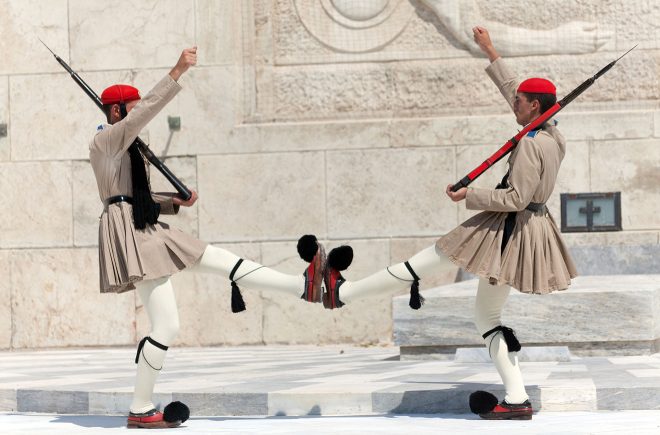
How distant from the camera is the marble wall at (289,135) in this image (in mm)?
11656

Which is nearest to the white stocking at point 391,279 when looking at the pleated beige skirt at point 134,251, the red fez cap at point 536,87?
the pleated beige skirt at point 134,251

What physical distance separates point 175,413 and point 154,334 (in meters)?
0.42

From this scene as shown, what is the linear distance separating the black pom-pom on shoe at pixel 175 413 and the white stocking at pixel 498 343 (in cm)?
157

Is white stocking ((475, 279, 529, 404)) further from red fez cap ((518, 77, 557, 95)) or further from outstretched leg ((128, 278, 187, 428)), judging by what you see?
outstretched leg ((128, 278, 187, 428))

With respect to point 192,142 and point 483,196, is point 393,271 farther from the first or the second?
point 192,142

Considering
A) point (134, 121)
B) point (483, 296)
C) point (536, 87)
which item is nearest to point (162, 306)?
point (134, 121)

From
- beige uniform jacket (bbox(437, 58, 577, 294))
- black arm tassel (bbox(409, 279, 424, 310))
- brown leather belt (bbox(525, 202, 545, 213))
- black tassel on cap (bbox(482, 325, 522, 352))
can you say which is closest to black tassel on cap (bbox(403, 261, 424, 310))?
black arm tassel (bbox(409, 279, 424, 310))

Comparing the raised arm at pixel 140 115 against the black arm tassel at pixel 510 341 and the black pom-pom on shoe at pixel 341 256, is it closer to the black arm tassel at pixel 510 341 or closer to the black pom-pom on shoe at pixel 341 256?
the black pom-pom on shoe at pixel 341 256

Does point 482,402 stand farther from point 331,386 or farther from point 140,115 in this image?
point 140,115

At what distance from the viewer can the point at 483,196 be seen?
21.4 ft

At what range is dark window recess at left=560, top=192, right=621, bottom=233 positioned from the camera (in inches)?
455

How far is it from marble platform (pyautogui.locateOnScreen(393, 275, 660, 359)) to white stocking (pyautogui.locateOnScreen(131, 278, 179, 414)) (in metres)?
3.22

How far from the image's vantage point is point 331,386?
292 inches

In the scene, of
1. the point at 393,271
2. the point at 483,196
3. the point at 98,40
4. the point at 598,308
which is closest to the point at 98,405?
the point at 393,271
